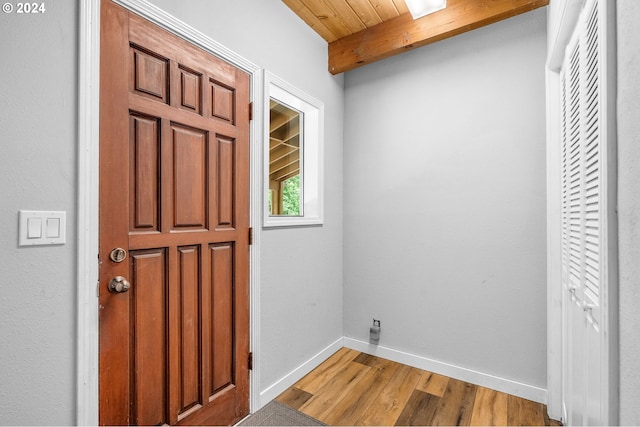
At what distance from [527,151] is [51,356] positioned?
8.54 ft

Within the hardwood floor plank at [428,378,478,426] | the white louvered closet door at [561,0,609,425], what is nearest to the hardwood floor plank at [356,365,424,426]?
the hardwood floor plank at [428,378,478,426]

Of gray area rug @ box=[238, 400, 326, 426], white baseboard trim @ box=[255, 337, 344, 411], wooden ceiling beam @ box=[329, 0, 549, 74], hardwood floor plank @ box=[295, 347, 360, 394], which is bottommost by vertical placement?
hardwood floor plank @ box=[295, 347, 360, 394]

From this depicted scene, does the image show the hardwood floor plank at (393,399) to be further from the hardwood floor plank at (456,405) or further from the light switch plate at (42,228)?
the light switch plate at (42,228)

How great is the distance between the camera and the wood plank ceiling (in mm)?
1899

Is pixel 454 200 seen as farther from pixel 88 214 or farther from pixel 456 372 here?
pixel 88 214

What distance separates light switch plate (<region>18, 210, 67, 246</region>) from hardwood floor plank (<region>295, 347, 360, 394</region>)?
5.58 feet

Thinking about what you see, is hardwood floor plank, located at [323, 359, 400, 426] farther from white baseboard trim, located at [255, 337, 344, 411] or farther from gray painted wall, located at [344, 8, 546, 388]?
white baseboard trim, located at [255, 337, 344, 411]

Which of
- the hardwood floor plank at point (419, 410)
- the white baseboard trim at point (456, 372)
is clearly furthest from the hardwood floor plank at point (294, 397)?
the white baseboard trim at point (456, 372)

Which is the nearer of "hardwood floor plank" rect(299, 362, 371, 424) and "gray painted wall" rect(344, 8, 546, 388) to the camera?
"hardwood floor plank" rect(299, 362, 371, 424)

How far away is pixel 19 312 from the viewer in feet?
3.17

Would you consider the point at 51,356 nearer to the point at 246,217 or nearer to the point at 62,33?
the point at 246,217

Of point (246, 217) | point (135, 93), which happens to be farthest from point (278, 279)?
point (135, 93)

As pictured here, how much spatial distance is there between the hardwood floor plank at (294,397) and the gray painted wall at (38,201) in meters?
1.16

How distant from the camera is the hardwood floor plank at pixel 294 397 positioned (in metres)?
1.88
